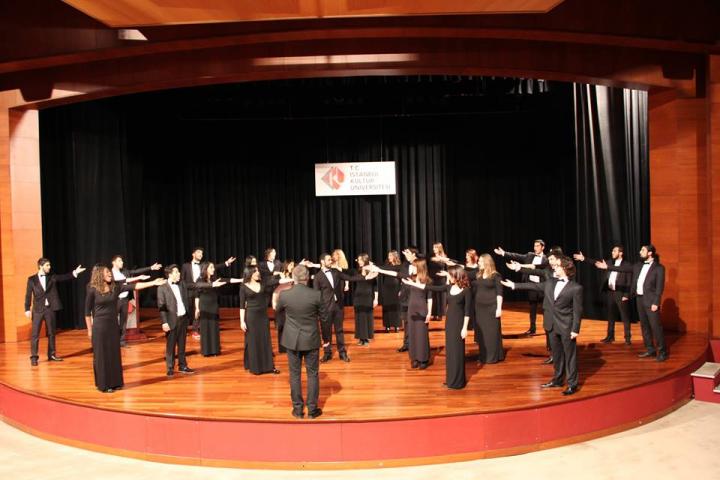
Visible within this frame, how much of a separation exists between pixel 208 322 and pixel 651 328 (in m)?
5.69

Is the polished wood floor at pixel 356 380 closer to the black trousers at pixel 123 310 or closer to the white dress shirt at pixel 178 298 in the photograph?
the black trousers at pixel 123 310

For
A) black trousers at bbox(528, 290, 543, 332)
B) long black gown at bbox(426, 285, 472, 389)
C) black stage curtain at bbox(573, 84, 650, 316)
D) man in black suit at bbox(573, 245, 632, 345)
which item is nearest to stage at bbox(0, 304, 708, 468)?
long black gown at bbox(426, 285, 472, 389)

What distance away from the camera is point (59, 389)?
7496 millimetres

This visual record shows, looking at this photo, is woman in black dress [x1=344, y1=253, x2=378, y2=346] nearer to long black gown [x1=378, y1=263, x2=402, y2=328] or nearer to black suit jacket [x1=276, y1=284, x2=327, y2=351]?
long black gown [x1=378, y1=263, x2=402, y2=328]

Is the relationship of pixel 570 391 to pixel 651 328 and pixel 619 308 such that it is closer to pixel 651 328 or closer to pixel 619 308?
pixel 651 328

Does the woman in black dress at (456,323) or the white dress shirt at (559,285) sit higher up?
the white dress shirt at (559,285)

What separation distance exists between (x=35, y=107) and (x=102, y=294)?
458cm

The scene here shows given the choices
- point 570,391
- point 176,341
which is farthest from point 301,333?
point 570,391

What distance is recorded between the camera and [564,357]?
7344mm

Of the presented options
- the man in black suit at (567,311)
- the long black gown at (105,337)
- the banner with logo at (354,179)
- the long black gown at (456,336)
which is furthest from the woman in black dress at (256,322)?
the banner with logo at (354,179)

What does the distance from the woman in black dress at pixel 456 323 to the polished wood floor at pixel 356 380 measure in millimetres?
170

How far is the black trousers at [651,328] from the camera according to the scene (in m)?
8.26

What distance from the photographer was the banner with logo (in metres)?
15.0

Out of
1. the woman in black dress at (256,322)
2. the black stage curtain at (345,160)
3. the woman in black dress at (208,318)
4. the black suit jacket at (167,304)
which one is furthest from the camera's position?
the black stage curtain at (345,160)
